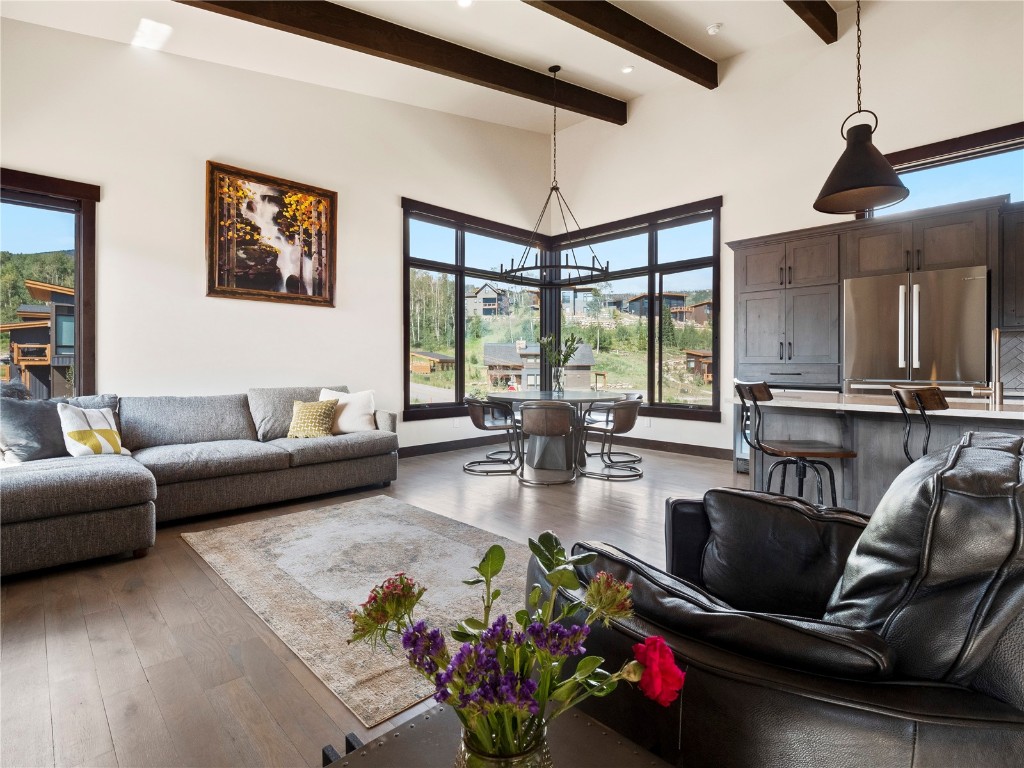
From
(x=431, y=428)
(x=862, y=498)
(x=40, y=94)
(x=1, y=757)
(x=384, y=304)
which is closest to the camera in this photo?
(x=1, y=757)

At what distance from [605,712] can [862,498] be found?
2918 mm

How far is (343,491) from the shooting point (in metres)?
4.55

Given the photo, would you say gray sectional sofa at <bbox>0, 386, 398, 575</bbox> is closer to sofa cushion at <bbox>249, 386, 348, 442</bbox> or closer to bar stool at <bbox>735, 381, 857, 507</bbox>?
sofa cushion at <bbox>249, 386, 348, 442</bbox>

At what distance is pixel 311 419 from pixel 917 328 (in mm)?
5168

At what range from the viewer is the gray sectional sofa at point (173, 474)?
2750 mm

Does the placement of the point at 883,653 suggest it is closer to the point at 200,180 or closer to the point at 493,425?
the point at 493,425

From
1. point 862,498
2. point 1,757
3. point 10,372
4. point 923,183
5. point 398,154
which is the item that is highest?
point 398,154

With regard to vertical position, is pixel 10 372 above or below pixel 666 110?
below

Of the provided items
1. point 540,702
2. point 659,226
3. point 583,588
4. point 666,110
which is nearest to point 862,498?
point 583,588

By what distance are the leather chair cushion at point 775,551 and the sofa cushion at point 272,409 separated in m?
3.98

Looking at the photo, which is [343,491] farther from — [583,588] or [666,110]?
[666,110]

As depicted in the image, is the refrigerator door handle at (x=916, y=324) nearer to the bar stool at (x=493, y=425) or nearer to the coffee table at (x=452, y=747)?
the bar stool at (x=493, y=425)

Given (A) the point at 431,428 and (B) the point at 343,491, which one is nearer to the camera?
(B) the point at 343,491

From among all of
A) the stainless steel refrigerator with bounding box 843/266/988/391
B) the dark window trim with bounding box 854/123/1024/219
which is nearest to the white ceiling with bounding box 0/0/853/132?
the dark window trim with bounding box 854/123/1024/219
